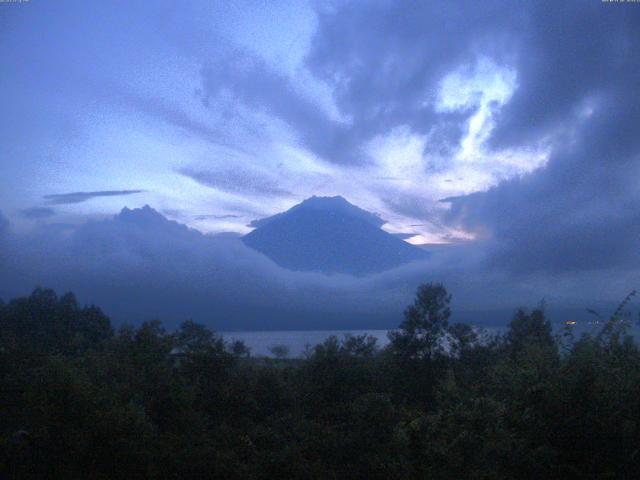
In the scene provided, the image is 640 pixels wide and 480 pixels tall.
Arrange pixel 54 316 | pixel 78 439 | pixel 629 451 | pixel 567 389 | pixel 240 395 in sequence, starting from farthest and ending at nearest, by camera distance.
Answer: pixel 54 316
pixel 240 395
pixel 78 439
pixel 567 389
pixel 629 451

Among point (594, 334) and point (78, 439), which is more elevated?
point (594, 334)

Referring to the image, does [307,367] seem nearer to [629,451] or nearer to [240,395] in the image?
[240,395]

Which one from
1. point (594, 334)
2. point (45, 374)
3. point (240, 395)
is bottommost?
point (240, 395)

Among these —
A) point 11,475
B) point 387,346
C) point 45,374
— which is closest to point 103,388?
point 45,374

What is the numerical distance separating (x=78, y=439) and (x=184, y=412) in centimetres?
591

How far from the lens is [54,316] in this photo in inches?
1994

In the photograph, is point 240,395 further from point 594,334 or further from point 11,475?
point 594,334

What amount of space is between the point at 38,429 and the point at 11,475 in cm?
83

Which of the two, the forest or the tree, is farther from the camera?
the tree

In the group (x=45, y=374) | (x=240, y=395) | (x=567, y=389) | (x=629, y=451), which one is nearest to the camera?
(x=629, y=451)

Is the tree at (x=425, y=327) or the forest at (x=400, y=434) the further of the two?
the tree at (x=425, y=327)

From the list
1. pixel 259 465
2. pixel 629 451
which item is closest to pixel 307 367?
pixel 259 465

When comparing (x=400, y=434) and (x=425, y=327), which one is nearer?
(x=400, y=434)

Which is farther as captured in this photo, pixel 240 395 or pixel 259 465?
pixel 240 395
